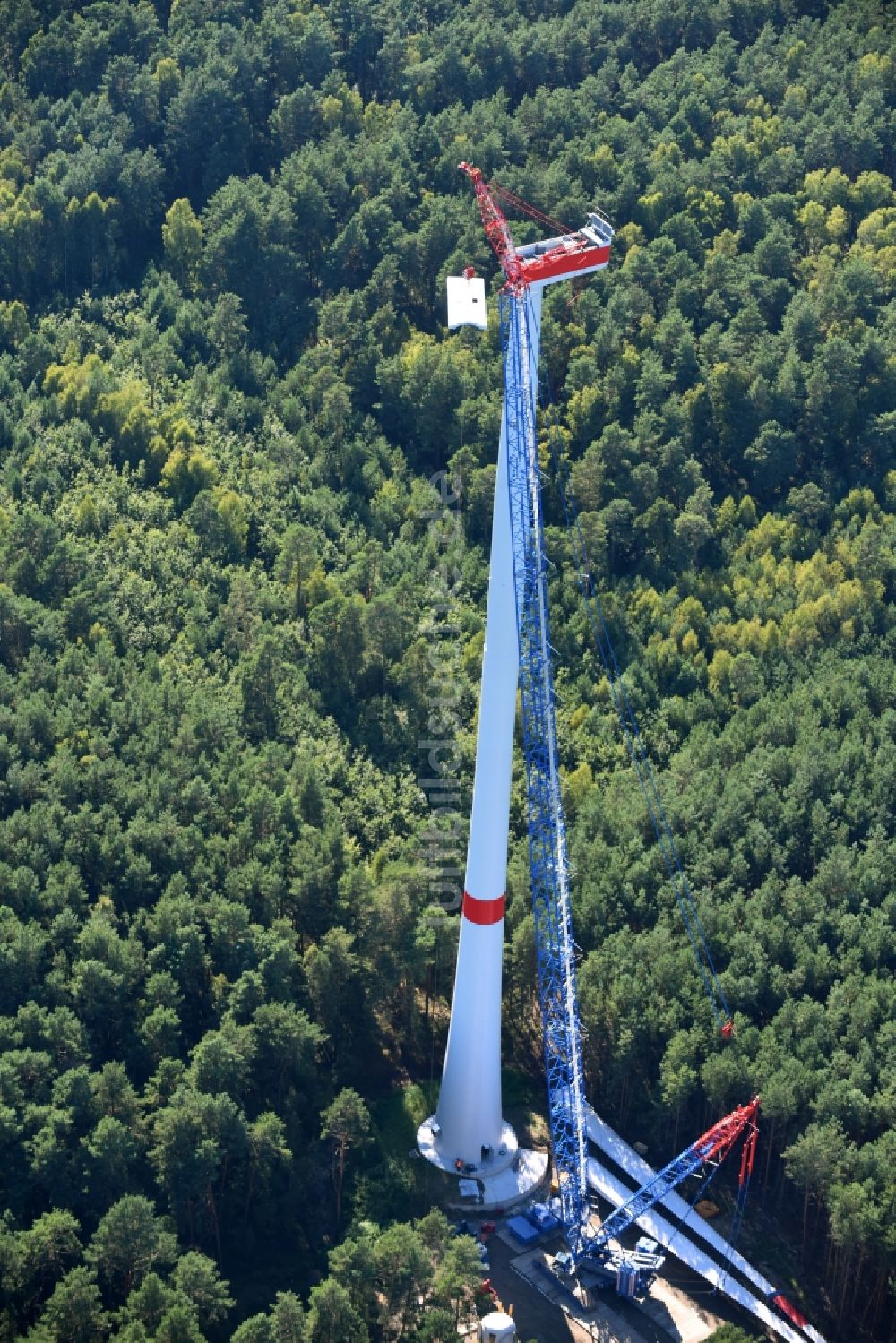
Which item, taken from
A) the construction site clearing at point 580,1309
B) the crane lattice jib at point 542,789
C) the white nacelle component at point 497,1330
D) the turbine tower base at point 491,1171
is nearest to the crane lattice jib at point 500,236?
the crane lattice jib at point 542,789

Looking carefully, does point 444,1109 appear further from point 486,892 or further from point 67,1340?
point 67,1340

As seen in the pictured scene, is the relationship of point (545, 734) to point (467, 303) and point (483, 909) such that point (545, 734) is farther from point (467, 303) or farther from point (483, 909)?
point (467, 303)

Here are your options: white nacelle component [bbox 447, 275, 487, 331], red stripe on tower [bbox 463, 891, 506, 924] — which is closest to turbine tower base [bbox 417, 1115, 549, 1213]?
red stripe on tower [bbox 463, 891, 506, 924]

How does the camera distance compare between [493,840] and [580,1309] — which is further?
[580,1309]

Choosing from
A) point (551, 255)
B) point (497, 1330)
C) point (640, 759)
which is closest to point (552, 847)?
point (640, 759)

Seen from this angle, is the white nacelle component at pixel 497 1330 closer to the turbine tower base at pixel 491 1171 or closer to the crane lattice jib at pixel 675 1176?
the crane lattice jib at pixel 675 1176

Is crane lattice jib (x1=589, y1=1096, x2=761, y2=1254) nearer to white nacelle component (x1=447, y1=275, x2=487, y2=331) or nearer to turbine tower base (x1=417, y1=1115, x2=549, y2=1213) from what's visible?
turbine tower base (x1=417, y1=1115, x2=549, y2=1213)
